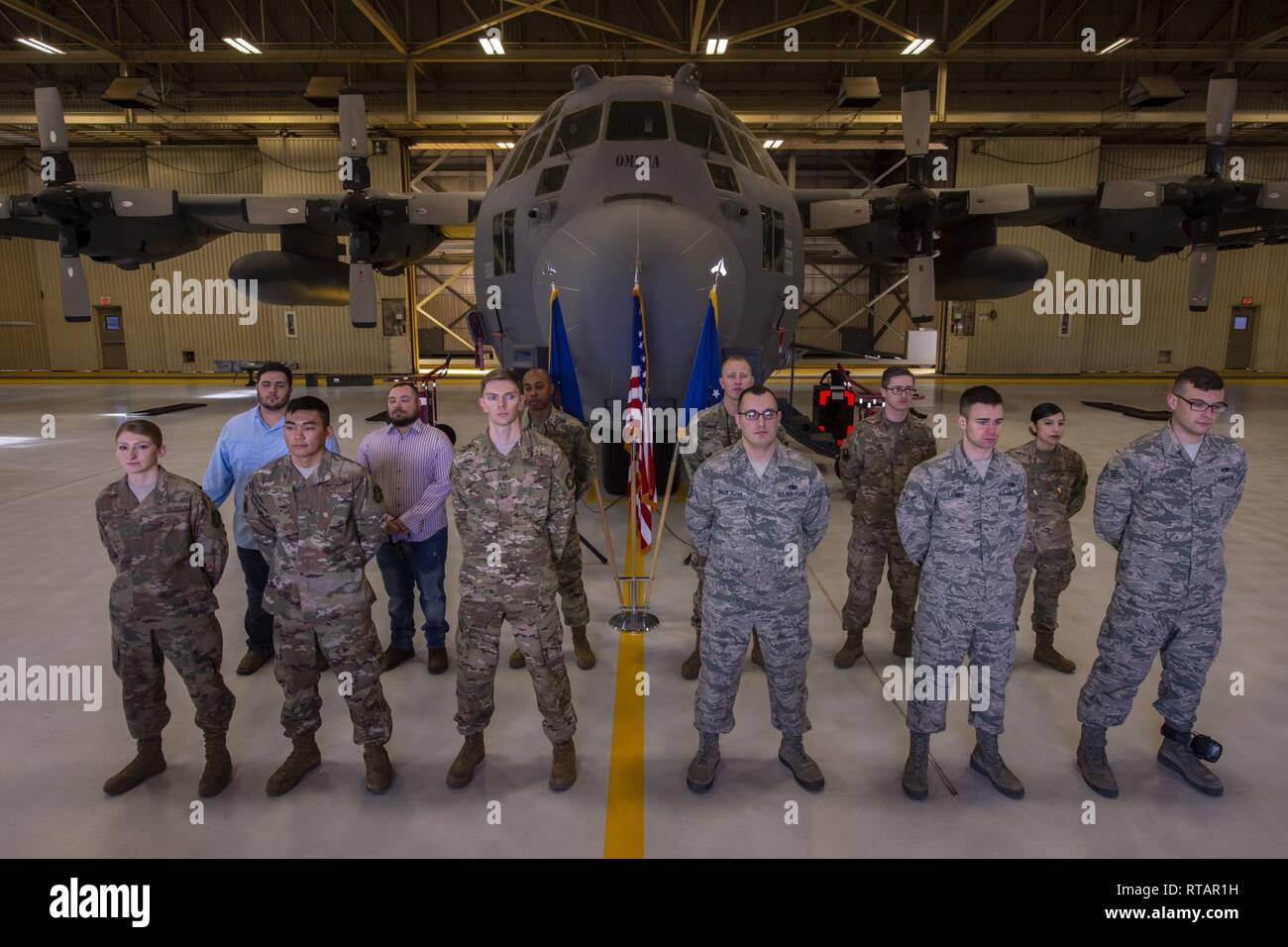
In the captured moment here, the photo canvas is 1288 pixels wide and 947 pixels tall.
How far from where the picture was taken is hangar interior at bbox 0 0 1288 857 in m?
3.61

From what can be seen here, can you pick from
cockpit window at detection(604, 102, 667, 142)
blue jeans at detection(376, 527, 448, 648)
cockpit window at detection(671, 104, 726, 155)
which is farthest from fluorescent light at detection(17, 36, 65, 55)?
blue jeans at detection(376, 527, 448, 648)

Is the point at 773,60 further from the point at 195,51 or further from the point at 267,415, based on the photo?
the point at 267,415

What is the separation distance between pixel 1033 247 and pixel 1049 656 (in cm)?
2683

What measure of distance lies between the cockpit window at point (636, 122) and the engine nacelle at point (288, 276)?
900 centimetres

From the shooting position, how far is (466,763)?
388cm

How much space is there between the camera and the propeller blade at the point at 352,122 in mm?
11102

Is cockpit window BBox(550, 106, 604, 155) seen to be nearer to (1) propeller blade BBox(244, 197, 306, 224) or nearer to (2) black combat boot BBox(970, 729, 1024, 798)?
(1) propeller blade BBox(244, 197, 306, 224)

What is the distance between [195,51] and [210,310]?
10819 mm

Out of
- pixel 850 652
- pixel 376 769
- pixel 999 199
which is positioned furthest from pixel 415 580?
pixel 999 199

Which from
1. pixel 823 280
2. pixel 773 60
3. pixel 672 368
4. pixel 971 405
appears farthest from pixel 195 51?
pixel 823 280

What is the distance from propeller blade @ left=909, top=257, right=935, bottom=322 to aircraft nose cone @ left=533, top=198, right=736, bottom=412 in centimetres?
493

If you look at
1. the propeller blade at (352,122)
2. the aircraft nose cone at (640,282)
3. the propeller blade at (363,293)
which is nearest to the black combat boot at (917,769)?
the aircraft nose cone at (640,282)

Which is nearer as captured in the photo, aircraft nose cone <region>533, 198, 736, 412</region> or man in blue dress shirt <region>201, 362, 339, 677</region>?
man in blue dress shirt <region>201, 362, 339, 677</region>

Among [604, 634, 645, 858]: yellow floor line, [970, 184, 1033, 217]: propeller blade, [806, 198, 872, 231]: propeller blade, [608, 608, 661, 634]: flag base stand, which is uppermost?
[970, 184, 1033, 217]: propeller blade
